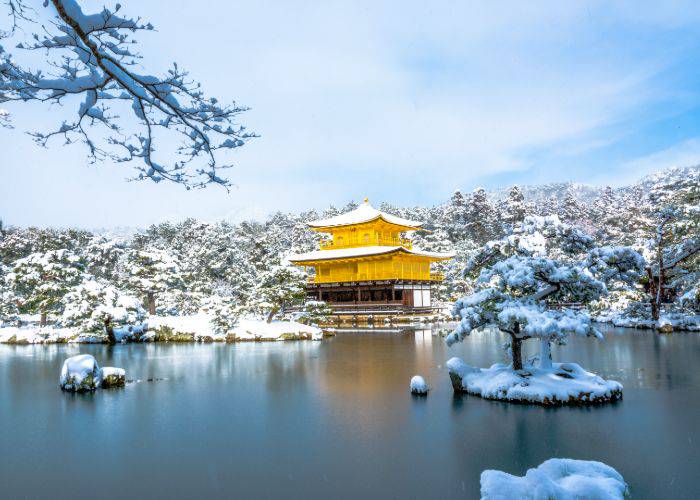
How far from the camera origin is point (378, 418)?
9.84 meters

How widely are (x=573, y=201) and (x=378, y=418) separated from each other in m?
66.1

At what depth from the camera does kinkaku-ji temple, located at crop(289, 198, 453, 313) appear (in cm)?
3638

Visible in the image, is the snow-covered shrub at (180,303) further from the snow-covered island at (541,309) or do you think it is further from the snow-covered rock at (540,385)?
the snow-covered island at (541,309)

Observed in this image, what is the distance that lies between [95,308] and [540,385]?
22.2m

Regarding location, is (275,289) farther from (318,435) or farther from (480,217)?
(480,217)

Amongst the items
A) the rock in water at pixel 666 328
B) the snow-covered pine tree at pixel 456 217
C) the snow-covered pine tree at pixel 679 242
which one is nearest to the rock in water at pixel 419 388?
the snow-covered pine tree at pixel 679 242

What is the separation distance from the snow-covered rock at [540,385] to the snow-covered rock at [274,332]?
15007mm

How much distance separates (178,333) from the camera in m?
27.2

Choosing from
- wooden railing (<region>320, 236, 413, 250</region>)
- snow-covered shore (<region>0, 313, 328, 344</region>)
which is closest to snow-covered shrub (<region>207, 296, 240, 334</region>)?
snow-covered shore (<region>0, 313, 328, 344</region>)

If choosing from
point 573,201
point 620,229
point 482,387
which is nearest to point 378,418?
point 482,387

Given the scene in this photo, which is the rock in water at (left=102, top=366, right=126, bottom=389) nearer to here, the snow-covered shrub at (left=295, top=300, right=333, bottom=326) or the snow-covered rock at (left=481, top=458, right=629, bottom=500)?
the snow-covered rock at (left=481, top=458, right=629, bottom=500)

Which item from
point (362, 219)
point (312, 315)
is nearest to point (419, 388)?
point (312, 315)

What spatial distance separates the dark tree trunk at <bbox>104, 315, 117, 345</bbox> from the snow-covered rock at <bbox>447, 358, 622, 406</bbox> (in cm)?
1999

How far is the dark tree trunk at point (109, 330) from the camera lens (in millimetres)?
25483
